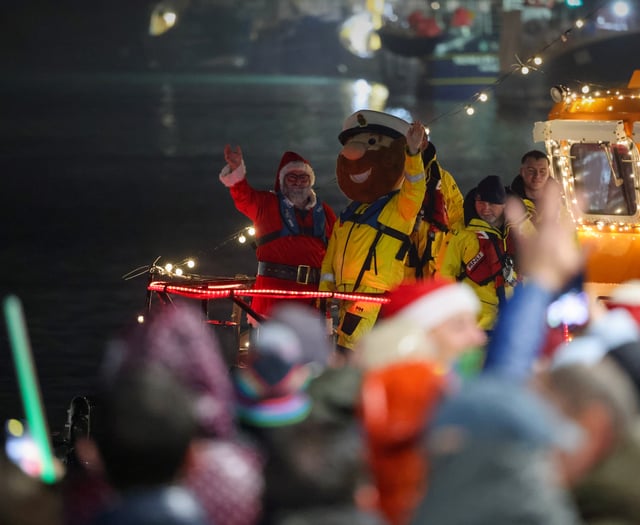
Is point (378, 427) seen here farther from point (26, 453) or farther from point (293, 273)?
point (293, 273)

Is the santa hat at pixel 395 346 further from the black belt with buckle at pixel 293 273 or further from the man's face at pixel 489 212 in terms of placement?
the black belt with buckle at pixel 293 273

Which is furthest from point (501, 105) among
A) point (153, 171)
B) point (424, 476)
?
point (424, 476)

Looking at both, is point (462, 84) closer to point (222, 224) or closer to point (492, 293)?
point (222, 224)

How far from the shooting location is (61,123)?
259 feet

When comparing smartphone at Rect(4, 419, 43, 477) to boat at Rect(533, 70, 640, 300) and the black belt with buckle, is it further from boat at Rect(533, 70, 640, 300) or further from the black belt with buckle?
boat at Rect(533, 70, 640, 300)

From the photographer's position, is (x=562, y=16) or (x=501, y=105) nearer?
(x=501, y=105)

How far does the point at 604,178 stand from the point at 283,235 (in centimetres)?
278

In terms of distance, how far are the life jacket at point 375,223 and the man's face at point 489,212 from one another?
1.76ft

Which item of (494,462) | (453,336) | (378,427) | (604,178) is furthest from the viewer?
(604,178)

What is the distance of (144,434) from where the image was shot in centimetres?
436

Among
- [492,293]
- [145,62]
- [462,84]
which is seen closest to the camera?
[492,293]

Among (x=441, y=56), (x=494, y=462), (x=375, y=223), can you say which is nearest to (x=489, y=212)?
(x=375, y=223)

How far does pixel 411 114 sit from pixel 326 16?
76.1 meters

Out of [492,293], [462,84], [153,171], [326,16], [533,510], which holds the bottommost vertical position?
[533,510]
